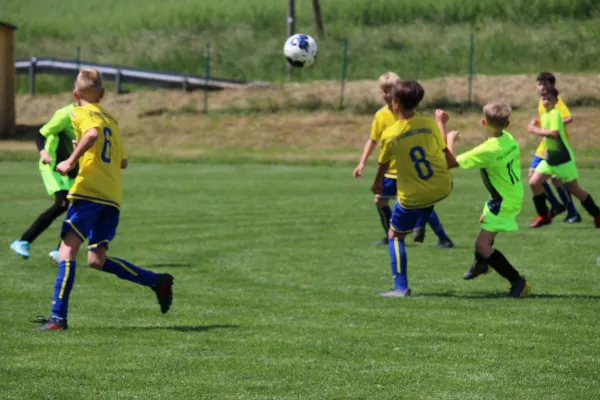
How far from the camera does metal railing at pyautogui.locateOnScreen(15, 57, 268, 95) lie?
41000mm

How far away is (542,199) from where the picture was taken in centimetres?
1472

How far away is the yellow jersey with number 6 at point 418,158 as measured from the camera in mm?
9336

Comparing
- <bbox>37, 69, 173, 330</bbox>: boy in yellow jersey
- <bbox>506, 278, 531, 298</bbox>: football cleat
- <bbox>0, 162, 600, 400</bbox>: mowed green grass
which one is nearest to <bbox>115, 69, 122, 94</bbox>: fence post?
<bbox>0, 162, 600, 400</bbox>: mowed green grass

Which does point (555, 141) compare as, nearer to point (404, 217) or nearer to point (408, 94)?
point (404, 217)

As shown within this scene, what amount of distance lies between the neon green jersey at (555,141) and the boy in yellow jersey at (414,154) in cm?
536

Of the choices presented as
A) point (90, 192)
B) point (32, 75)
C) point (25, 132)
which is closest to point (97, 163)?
point (90, 192)

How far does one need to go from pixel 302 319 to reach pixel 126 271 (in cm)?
143

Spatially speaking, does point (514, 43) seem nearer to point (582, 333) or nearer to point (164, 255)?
point (164, 255)

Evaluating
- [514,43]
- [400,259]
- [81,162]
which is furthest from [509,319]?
[514,43]

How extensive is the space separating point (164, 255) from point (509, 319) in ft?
17.0

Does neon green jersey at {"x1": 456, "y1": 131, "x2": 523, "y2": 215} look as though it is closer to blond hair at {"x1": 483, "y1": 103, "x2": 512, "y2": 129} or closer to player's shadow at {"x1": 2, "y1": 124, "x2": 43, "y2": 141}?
blond hair at {"x1": 483, "y1": 103, "x2": 512, "y2": 129}

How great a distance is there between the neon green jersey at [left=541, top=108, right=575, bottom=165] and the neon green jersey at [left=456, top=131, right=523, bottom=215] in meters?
4.99

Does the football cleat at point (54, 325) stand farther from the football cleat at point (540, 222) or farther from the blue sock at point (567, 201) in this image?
the blue sock at point (567, 201)

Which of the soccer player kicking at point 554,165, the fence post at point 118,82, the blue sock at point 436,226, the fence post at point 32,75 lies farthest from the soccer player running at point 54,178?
the fence post at point 32,75
